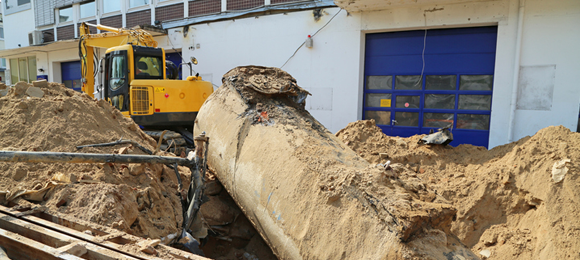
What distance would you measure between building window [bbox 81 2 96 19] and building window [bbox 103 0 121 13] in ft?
2.76

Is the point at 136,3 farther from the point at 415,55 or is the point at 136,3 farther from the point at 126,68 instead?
the point at 415,55

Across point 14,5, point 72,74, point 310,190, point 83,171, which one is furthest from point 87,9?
point 310,190

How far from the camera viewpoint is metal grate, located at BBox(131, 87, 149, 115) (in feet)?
21.8

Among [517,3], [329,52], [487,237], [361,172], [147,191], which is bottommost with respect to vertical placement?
[487,237]

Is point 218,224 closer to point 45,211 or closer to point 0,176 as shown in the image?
point 45,211

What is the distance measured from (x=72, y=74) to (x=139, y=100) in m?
11.4

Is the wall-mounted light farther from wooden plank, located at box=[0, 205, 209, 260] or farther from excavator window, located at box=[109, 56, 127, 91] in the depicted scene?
wooden plank, located at box=[0, 205, 209, 260]

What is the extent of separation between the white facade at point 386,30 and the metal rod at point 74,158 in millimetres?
6708

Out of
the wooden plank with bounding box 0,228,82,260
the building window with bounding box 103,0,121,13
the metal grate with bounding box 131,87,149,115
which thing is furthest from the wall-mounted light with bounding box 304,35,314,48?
the building window with bounding box 103,0,121,13

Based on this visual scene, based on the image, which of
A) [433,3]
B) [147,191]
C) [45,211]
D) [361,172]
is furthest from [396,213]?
[433,3]

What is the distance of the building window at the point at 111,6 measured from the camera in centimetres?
1359

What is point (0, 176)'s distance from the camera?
9.40 feet

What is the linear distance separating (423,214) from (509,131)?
20.8 feet

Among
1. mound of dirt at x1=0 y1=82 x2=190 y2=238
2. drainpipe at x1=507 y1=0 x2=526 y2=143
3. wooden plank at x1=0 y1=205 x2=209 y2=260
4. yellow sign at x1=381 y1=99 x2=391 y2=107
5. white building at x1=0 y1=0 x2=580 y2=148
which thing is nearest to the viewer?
wooden plank at x1=0 y1=205 x2=209 y2=260
